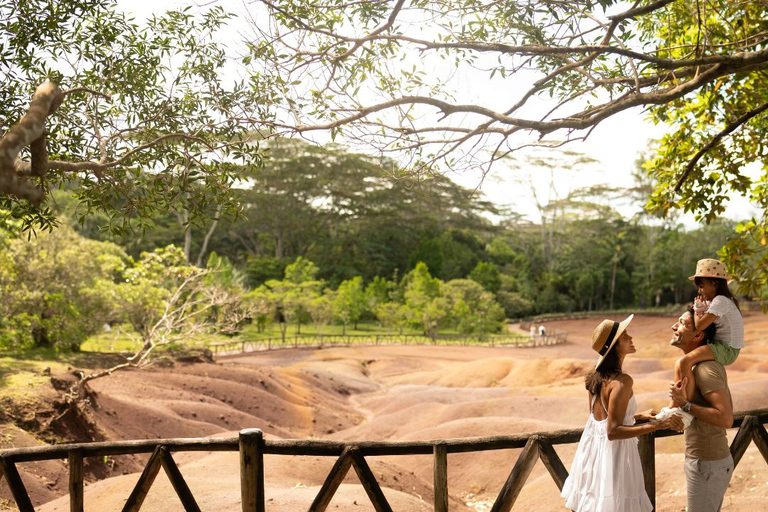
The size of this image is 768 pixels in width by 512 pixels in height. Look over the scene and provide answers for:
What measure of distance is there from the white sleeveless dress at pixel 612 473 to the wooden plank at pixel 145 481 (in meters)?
2.49

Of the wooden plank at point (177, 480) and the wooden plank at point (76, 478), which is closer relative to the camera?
the wooden plank at point (177, 480)

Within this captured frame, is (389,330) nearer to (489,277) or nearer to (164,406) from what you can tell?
(489,277)

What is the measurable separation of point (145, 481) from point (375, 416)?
42.3 feet

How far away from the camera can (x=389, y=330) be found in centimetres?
3838

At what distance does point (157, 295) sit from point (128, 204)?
41.1 ft

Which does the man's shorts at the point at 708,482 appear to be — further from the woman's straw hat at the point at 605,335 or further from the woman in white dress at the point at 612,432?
the woman's straw hat at the point at 605,335

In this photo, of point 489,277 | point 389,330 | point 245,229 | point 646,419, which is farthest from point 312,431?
point 245,229

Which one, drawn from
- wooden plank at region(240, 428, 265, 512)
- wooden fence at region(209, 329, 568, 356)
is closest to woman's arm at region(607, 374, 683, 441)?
wooden plank at region(240, 428, 265, 512)

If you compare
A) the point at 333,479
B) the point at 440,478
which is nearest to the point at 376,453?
the point at 333,479

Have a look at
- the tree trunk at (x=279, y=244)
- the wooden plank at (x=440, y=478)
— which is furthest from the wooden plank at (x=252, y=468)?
the tree trunk at (x=279, y=244)

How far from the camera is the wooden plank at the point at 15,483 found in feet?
14.3

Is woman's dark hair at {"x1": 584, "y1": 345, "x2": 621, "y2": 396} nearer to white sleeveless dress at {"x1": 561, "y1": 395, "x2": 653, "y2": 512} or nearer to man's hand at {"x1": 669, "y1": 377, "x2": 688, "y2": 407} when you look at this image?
white sleeveless dress at {"x1": 561, "y1": 395, "x2": 653, "y2": 512}

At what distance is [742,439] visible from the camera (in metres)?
4.19

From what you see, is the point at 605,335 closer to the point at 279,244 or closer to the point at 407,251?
the point at 279,244
